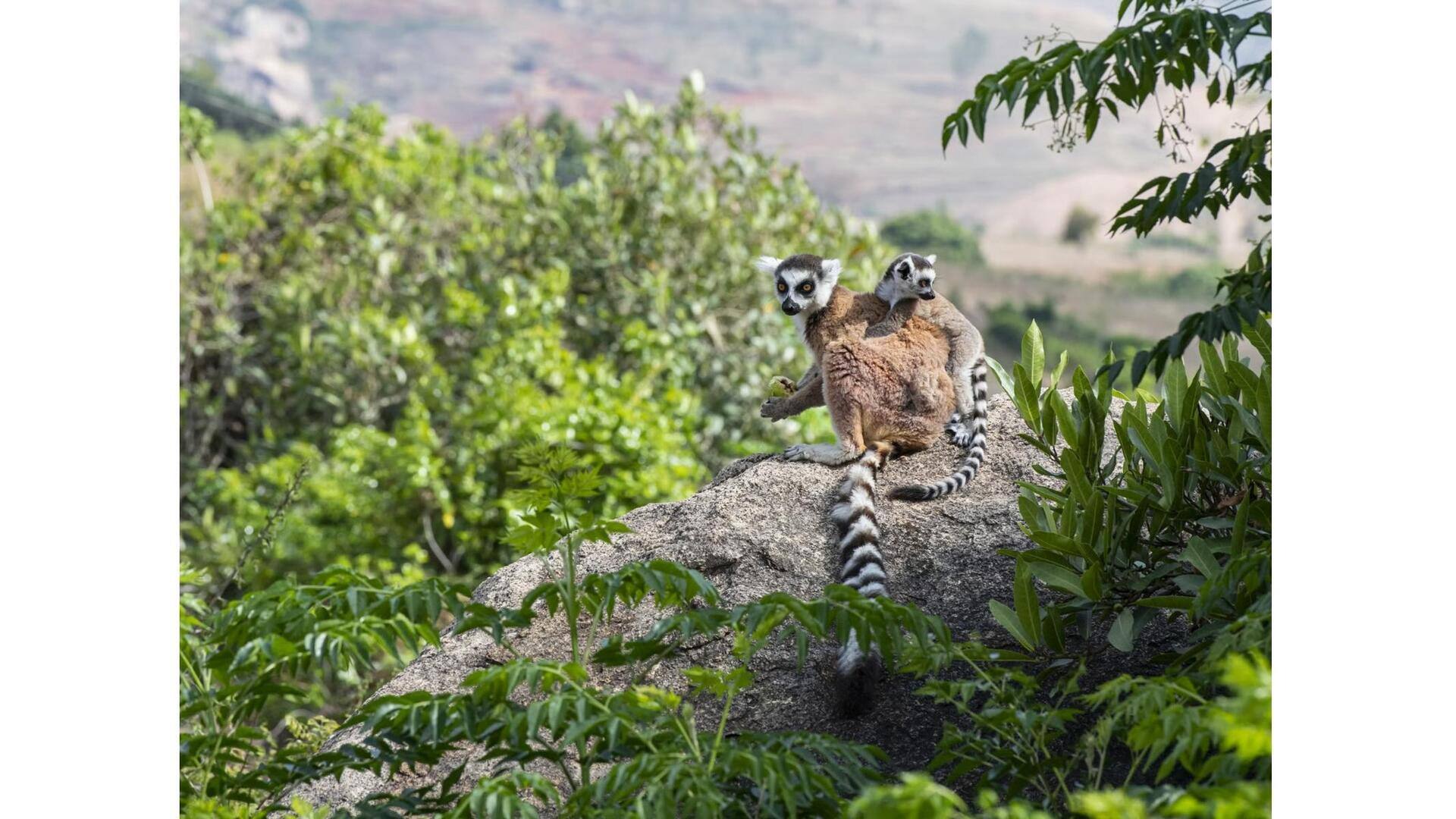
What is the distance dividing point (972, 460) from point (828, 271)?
1.94 feet

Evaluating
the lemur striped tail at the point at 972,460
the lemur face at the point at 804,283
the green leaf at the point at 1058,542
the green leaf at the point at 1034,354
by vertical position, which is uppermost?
the lemur face at the point at 804,283

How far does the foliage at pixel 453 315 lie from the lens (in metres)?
5.38

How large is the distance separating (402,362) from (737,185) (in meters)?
1.97

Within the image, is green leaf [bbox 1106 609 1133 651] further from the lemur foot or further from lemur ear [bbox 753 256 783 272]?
lemur ear [bbox 753 256 783 272]

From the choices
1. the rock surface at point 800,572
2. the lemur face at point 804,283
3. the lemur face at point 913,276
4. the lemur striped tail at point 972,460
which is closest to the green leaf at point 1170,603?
the rock surface at point 800,572

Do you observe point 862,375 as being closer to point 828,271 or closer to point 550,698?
point 828,271

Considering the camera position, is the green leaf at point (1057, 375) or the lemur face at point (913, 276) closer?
the green leaf at point (1057, 375)

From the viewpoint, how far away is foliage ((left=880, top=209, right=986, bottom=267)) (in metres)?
13.5

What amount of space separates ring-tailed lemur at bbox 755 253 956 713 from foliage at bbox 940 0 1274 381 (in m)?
0.79

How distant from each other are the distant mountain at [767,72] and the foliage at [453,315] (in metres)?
5.56

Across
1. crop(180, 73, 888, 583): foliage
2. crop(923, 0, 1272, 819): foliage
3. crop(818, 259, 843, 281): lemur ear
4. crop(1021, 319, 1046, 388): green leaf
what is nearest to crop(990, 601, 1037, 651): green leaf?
crop(923, 0, 1272, 819): foliage

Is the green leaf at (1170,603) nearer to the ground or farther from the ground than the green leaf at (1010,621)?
farther from the ground

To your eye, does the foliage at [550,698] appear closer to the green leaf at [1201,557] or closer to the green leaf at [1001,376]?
the green leaf at [1201,557]

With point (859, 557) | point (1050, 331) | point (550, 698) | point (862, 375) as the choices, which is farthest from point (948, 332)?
point (1050, 331)
